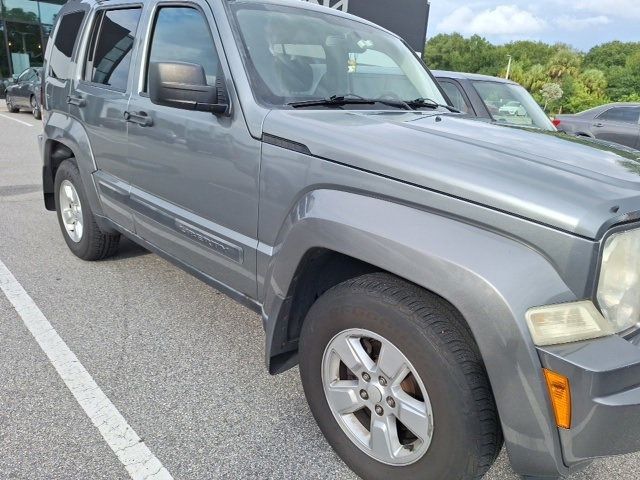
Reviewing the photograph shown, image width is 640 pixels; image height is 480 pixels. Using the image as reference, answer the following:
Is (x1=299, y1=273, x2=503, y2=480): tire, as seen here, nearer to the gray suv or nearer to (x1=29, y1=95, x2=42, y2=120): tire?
the gray suv

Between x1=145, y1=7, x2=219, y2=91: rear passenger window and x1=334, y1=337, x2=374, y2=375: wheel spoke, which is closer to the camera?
x1=334, y1=337, x2=374, y2=375: wheel spoke

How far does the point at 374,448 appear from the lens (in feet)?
6.59

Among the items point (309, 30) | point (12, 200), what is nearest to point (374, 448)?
point (309, 30)

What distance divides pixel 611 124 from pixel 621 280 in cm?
1054

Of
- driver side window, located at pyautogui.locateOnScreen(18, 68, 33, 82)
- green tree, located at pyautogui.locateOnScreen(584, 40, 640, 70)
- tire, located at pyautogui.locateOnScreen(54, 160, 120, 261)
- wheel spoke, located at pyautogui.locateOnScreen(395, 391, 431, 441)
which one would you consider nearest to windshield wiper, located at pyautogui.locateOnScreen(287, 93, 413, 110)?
wheel spoke, located at pyautogui.locateOnScreen(395, 391, 431, 441)

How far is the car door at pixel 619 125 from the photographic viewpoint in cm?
1032

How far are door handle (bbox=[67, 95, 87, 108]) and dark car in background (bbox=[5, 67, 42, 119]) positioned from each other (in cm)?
1378

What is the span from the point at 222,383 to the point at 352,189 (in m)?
1.37

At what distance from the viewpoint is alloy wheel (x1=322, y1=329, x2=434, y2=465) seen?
1.84m

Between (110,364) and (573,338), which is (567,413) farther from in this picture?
(110,364)

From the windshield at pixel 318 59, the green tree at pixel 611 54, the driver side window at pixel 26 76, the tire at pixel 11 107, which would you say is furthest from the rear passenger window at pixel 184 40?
the green tree at pixel 611 54

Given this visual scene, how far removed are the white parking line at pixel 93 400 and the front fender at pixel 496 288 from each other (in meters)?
1.26

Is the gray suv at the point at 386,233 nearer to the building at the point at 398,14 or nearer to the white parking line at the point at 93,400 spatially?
the white parking line at the point at 93,400

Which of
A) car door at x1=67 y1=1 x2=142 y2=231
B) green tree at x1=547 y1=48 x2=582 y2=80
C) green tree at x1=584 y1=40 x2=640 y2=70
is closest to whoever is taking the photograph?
car door at x1=67 y1=1 x2=142 y2=231
